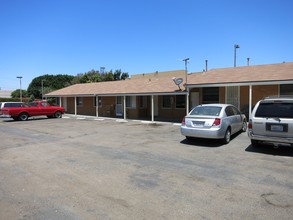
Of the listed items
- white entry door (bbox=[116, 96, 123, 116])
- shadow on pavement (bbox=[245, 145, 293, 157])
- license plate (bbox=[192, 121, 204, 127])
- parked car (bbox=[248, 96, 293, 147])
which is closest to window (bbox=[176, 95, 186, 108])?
white entry door (bbox=[116, 96, 123, 116])

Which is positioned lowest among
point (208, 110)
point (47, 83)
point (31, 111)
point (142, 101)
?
point (31, 111)

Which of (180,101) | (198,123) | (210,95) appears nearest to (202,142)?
(198,123)

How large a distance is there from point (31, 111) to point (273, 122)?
776 inches

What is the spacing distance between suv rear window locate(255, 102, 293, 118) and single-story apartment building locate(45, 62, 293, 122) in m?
5.49

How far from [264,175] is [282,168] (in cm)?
88

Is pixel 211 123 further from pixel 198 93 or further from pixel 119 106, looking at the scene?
pixel 119 106

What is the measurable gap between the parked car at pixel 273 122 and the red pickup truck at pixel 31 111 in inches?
745

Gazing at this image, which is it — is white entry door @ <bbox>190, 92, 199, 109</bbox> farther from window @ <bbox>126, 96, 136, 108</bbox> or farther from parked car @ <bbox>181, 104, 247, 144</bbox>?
parked car @ <bbox>181, 104, 247, 144</bbox>

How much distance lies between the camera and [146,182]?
5523 mm

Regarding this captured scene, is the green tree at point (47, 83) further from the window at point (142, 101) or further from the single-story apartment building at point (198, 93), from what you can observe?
the window at point (142, 101)

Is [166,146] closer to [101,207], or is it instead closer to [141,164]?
[141,164]

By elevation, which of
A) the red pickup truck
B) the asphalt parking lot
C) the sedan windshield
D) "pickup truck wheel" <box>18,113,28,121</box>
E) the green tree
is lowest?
the asphalt parking lot

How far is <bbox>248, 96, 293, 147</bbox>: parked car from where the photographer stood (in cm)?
762

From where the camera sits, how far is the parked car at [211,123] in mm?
9266
